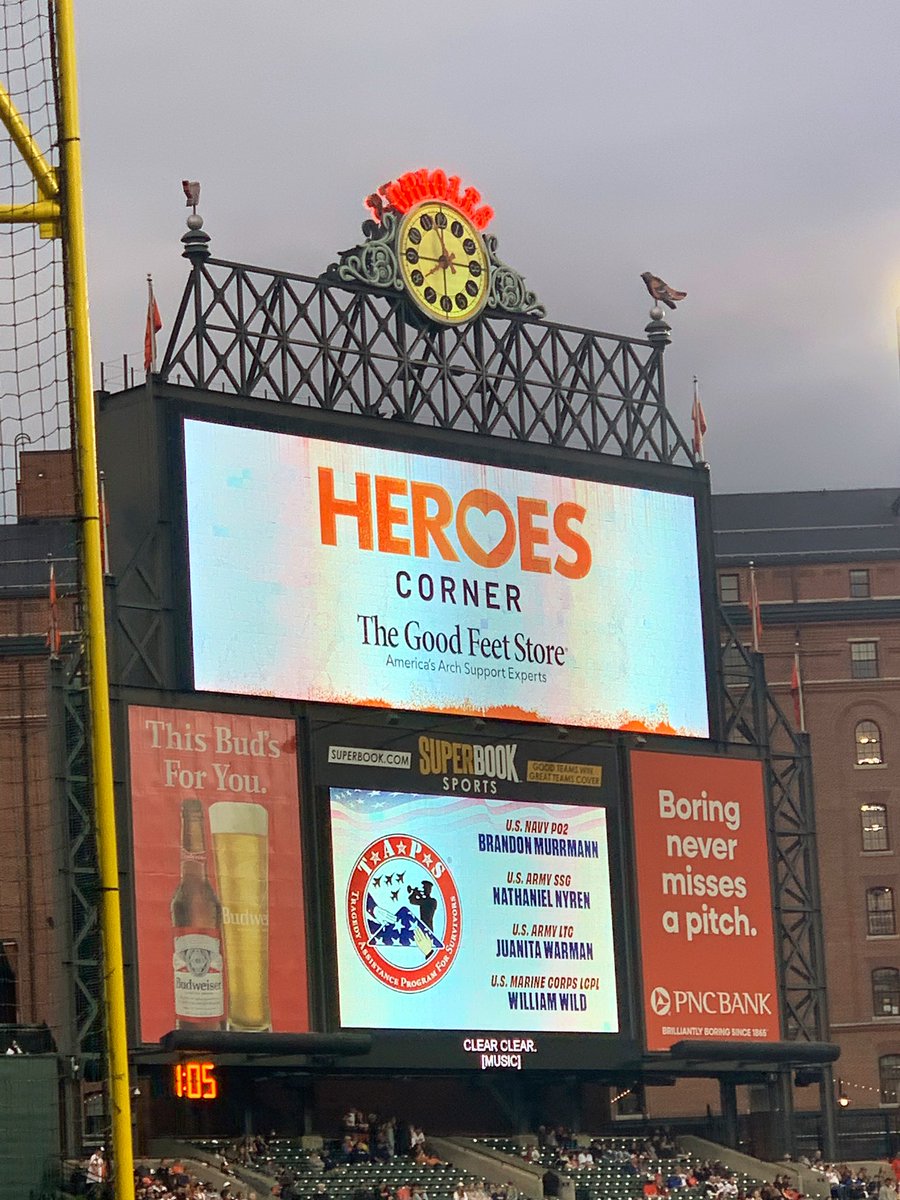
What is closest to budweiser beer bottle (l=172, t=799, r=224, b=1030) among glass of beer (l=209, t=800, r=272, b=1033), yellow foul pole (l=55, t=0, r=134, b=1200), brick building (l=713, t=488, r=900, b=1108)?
glass of beer (l=209, t=800, r=272, b=1033)

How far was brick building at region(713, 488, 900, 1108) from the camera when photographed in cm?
7381

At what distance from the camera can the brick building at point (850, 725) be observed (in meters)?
73.8

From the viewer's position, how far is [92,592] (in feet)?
42.4

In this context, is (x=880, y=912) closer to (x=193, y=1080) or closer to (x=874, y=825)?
(x=874, y=825)

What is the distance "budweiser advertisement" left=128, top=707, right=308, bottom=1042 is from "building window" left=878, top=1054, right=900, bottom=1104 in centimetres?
3905

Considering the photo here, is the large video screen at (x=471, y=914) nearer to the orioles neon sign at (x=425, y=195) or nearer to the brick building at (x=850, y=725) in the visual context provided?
the orioles neon sign at (x=425, y=195)

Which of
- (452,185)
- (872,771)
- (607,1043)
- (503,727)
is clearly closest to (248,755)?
(503,727)

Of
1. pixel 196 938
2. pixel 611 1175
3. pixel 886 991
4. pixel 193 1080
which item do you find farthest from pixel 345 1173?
pixel 886 991

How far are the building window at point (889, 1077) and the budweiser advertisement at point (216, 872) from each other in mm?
39048

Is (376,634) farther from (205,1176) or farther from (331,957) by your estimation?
(205,1176)

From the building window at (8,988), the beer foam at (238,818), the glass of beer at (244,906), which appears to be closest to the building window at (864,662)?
the building window at (8,988)

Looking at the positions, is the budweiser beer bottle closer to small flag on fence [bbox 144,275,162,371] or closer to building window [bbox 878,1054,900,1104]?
small flag on fence [bbox 144,275,162,371]

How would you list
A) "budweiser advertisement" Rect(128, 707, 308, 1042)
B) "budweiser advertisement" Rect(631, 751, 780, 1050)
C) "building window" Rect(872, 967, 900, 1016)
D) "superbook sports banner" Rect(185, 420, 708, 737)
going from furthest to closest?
"building window" Rect(872, 967, 900, 1016) < "budweiser advertisement" Rect(631, 751, 780, 1050) < "superbook sports banner" Rect(185, 420, 708, 737) < "budweiser advertisement" Rect(128, 707, 308, 1042)

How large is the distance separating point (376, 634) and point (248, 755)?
3243mm
